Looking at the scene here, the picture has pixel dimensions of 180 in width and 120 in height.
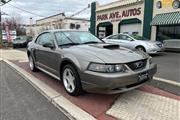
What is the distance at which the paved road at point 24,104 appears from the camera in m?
3.72

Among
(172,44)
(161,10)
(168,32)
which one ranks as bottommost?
(172,44)

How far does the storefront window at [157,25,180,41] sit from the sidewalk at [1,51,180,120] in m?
12.4

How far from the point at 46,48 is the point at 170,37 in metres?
13.4

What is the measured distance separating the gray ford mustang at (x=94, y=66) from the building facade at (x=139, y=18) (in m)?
11.6

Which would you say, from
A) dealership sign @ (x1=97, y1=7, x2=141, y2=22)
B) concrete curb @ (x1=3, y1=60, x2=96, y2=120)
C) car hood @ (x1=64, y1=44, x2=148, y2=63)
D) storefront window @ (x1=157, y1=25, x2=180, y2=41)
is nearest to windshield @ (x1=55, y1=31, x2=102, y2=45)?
car hood @ (x1=64, y1=44, x2=148, y2=63)

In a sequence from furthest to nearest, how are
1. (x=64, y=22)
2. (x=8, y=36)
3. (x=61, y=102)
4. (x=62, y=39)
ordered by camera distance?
(x=64, y=22), (x=8, y=36), (x=62, y=39), (x=61, y=102)

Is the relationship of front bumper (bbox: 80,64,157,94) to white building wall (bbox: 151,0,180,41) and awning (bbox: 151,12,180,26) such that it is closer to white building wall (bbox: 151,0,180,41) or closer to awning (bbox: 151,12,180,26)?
awning (bbox: 151,12,180,26)

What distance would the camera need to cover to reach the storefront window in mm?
16025

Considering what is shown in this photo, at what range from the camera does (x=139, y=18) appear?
18984 millimetres

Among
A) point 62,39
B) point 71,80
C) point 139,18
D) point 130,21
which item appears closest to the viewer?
point 71,80

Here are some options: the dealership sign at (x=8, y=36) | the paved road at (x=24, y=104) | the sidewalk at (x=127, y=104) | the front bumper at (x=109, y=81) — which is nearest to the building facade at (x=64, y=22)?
the dealership sign at (x=8, y=36)

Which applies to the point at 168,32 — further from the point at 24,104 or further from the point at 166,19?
the point at 24,104

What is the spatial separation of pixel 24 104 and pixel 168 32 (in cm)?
1503

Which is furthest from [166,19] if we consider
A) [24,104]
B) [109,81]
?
[24,104]
